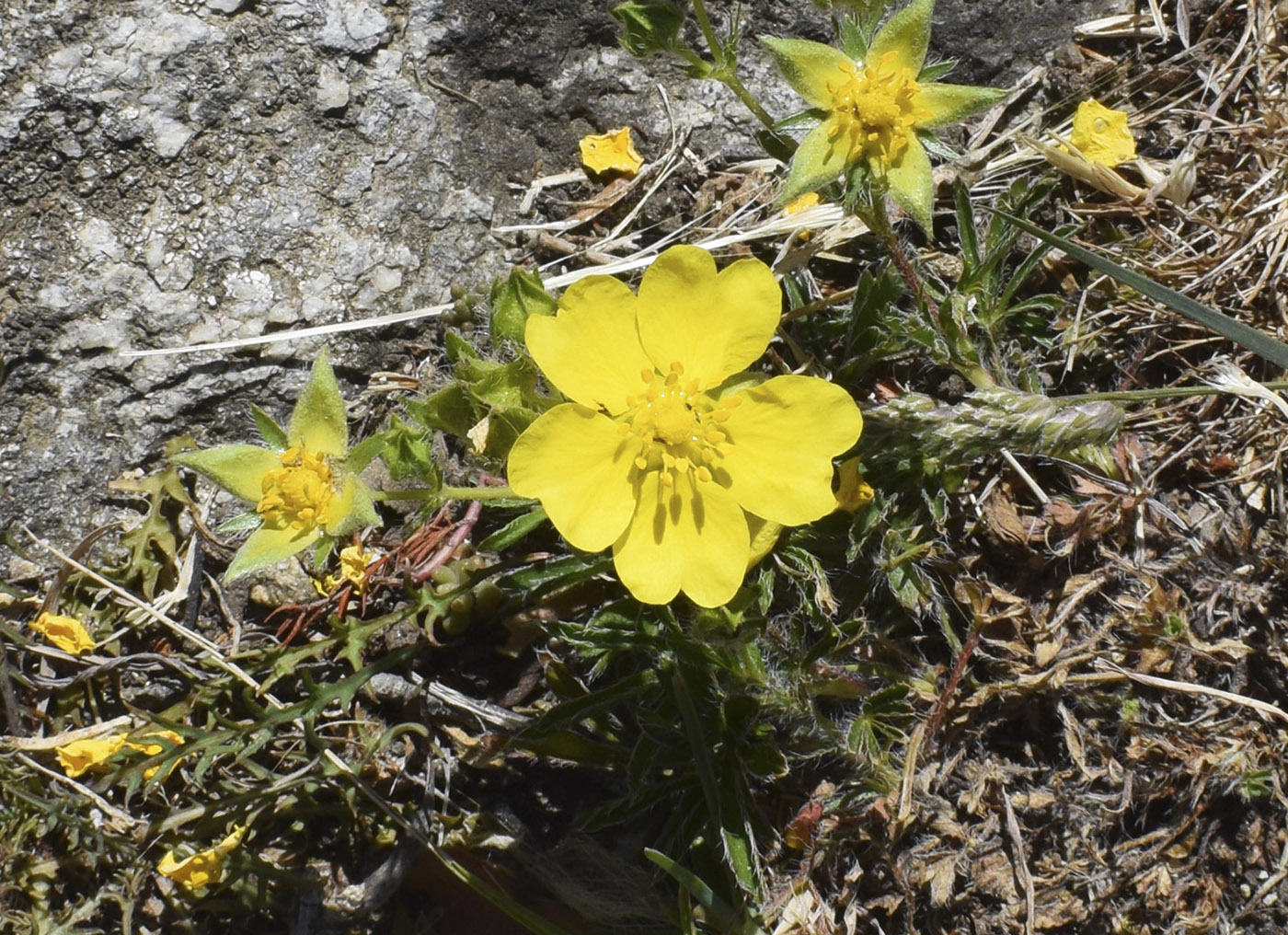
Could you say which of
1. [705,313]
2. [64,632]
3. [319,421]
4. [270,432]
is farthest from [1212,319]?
[64,632]

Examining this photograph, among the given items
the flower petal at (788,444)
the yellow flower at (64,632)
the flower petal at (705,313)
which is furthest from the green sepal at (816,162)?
the yellow flower at (64,632)

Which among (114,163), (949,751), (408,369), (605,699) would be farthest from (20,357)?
(949,751)

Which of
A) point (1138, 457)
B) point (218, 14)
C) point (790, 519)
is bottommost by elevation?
point (1138, 457)

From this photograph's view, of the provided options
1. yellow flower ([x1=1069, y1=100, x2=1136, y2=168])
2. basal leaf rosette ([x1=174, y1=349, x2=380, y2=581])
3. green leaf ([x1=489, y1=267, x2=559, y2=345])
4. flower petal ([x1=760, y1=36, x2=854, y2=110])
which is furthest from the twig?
basal leaf rosette ([x1=174, y1=349, x2=380, y2=581])

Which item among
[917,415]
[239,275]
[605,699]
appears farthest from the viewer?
[239,275]

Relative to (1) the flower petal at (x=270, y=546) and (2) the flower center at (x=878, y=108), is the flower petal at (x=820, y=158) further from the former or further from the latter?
(1) the flower petal at (x=270, y=546)

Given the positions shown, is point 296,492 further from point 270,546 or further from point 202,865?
point 202,865

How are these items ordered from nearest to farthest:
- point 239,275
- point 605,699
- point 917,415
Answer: point 917,415 → point 605,699 → point 239,275

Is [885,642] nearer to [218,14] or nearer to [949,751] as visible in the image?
[949,751]

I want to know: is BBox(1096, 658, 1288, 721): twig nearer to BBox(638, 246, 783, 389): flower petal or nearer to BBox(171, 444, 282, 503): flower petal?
BBox(638, 246, 783, 389): flower petal
